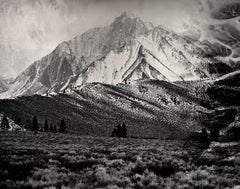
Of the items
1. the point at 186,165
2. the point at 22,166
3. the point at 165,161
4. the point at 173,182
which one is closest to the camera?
the point at 173,182

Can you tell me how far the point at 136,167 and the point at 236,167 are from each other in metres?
5.93

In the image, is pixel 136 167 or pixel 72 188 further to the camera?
pixel 136 167

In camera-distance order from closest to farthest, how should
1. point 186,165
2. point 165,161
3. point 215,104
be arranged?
point 186,165 < point 165,161 < point 215,104

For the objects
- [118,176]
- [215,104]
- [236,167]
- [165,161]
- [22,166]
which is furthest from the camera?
[215,104]

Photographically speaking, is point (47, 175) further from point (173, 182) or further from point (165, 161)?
point (165, 161)

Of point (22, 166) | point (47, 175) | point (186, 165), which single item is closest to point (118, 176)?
point (47, 175)

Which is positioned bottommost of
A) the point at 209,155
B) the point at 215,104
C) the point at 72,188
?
the point at 72,188

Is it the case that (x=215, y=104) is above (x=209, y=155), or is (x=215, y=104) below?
above

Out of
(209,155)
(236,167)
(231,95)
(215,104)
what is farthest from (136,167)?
(231,95)

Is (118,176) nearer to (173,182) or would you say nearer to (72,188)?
(173,182)

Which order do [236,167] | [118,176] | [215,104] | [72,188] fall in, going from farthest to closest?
[215,104] → [236,167] → [118,176] → [72,188]

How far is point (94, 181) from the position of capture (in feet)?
74.0

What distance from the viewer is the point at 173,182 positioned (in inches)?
884

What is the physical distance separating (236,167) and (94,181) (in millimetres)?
9834
